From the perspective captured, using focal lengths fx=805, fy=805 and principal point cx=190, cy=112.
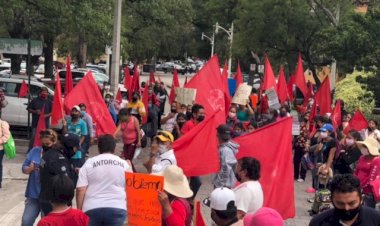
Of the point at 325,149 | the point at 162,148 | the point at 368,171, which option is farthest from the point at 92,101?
the point at 368,171

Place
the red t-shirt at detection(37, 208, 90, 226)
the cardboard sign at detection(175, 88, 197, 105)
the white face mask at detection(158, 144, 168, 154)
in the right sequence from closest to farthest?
1. the red t-shirt at detection(37, 208, 90, 226)
2. the white face mask at detection(158, 144, 168, 154)
3. the cardboard sign at detection(175, 88, 197, 105)

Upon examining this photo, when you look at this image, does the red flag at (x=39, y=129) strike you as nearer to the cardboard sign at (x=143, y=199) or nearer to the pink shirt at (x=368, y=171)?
the cardboard sign at (x=143, y=199)

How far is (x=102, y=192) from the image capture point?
7.14m

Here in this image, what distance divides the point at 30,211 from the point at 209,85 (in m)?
7.98

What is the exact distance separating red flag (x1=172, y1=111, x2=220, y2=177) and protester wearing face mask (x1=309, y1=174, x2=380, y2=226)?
466 centimetres

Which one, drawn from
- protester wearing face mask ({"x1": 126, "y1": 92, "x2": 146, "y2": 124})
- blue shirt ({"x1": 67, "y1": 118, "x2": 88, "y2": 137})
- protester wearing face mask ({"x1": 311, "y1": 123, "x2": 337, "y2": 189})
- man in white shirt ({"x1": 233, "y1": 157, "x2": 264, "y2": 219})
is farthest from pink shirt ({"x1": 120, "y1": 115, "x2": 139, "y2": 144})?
man in white shirt ({"x1": 233, "y1": 157, "x2": 264, "y2": 219})

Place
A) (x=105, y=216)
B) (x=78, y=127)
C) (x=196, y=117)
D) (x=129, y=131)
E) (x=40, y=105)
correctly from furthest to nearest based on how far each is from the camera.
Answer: (x=40, y=105) → (x=78, y=127) → (x=129, y=131) → (x=196, y=117) → (x=105, y=216)

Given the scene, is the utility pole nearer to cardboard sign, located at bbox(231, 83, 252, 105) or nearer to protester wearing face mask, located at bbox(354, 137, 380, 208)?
cardboard sign, located at bbox(231, 83, 252, 105)

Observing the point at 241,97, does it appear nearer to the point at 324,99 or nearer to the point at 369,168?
the point at 324,99

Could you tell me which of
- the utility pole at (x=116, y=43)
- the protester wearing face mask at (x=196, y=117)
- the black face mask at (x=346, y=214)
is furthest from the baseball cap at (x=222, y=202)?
the utility pole at (x=116, y=43)

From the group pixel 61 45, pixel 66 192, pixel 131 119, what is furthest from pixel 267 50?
pixel 66 192

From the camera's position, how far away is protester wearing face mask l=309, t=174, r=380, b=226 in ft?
15.9

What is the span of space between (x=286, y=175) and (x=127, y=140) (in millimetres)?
5755

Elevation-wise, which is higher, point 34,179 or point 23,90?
point 34,179
